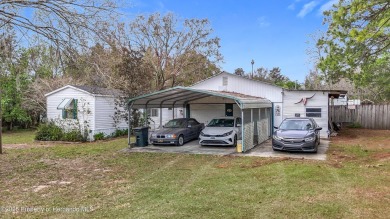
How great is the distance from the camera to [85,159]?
445 inches

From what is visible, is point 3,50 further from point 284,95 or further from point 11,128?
point 11,128

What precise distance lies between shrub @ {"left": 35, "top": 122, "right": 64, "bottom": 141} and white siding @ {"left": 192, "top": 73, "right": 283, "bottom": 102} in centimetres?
947

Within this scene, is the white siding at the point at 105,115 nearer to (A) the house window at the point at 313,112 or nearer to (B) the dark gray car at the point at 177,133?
(B) the dark gray car at the point at 177,133

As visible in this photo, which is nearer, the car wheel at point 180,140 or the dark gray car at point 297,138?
the dark gray car at point 297,138

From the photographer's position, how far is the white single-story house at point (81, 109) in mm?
18125

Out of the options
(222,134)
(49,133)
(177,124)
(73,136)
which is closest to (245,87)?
(177,124)

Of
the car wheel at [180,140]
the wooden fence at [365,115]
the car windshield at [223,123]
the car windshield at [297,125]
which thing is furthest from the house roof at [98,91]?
the wooden fence at [365,115]

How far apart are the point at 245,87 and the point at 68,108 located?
36.4 ft

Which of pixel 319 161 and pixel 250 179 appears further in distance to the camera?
pixel 319 161

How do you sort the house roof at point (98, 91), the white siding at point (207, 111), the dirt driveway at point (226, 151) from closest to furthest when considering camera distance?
the dirt driveway at point (226, 151), the house roof at point (98, 91), the white siding at point (207, 111)

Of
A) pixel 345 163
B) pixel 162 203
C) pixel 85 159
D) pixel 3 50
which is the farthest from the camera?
pixel 85 159

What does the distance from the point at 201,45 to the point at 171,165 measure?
19031 millimetres

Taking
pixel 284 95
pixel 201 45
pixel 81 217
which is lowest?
pixel 81 217

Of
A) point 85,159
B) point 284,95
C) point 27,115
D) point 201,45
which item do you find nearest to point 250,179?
point 85,159
